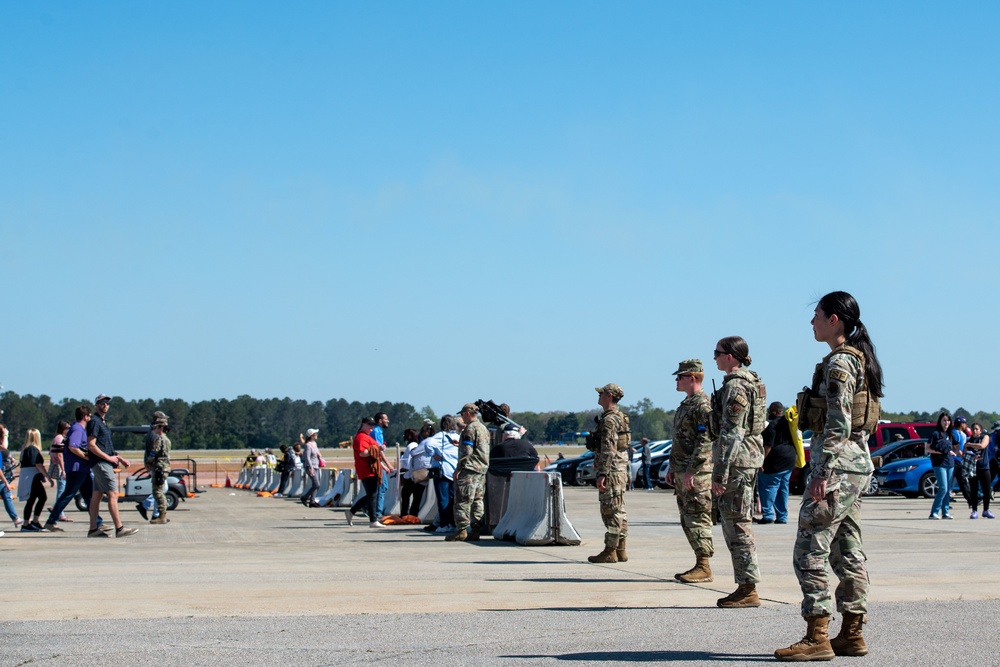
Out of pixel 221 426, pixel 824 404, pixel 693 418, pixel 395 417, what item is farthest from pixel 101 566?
pixel 221 426

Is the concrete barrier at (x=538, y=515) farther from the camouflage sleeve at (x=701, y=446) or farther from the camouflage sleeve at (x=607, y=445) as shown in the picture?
the camouflage sleeve at (x=701, y=446)

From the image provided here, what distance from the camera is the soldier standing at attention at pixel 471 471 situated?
1530 cm

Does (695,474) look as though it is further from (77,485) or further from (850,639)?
(77,485)

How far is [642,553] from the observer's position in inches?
527

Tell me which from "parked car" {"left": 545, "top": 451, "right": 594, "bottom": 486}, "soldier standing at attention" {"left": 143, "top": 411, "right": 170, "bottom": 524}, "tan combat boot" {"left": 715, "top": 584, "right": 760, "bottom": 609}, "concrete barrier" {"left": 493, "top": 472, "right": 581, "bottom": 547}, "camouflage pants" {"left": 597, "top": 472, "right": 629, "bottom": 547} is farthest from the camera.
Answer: "parked car" {"left": 545, "top": 451, "right": 594, "bottom": 486}

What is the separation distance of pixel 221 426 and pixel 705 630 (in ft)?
613

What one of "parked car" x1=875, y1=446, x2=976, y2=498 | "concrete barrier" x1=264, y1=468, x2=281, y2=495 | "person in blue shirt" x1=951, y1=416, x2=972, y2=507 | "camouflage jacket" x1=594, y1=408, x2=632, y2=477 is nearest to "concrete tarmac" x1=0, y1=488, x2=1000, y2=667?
"camouflage jacket" x1=594, y1=408, x2=632, y2=477

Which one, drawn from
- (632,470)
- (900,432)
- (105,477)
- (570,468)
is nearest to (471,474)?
(105,477)

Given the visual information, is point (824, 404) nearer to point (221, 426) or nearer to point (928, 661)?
point (928, 661)

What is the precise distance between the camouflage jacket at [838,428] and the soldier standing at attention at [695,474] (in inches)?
119

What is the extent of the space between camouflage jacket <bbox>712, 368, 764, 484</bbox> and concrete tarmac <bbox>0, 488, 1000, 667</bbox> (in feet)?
3.12

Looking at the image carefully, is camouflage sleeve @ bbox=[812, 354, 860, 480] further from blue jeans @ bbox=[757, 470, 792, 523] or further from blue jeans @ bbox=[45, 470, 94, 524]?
blue jeans @ bbox=[45, 470, 94, 524]

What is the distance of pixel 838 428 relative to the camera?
655cm

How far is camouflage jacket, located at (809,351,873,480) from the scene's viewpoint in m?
6.54
